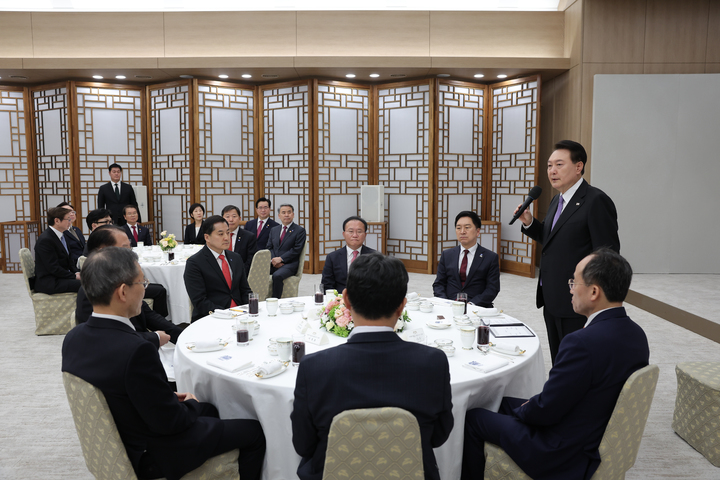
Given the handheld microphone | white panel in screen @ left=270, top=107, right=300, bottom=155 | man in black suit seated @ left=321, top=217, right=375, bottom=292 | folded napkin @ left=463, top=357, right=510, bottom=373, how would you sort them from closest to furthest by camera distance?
folded napkin @ left=463, top=357, right=510, bottom=373
the handheld microphone
man in black suit seated @ left=321, top=217, right=375, bottom=292
white panel in screen @ left=270, top=107, right=300, bottom=155

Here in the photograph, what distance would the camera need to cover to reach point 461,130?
8305 mm

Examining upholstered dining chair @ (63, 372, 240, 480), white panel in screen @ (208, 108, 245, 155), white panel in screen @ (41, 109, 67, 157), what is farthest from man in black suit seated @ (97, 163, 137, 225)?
upholstered dining chair @ (63, 372, 240, 480)

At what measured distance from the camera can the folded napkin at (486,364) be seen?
7.13 feet

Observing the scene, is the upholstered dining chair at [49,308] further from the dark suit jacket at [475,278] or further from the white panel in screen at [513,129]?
the white panel in screen at [513,129]

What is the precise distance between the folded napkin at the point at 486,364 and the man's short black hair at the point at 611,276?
56cm

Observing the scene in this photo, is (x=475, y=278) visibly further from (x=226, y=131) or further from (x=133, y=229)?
(x=226, y=131)

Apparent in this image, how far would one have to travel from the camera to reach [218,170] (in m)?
8.45

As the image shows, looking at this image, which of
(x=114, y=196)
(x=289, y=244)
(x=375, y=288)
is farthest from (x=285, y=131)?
(x=375, y=288)

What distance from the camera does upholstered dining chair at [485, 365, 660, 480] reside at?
1.73m

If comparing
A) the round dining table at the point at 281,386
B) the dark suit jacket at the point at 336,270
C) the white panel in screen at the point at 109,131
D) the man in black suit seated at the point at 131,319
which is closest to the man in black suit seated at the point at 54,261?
the man in black suit seated at the point at 131,319

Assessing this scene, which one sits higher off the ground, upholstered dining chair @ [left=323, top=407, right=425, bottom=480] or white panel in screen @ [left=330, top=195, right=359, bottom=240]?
white panel in screen @ [left=330, top=195, right=359, bottom=240]

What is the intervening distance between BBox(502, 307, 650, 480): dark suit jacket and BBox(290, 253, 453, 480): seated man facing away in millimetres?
442

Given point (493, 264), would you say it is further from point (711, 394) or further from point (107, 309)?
point (107, 309)

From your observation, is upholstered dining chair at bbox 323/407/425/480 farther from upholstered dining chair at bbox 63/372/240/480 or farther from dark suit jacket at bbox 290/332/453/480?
upholstered dining chair at bbox 63/372/240/480
